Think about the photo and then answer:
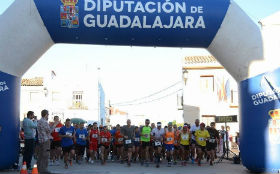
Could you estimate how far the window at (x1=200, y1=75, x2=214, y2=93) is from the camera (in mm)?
26889

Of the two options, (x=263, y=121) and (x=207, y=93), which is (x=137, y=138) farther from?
(x=207, y=93)

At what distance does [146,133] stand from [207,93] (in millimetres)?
14391

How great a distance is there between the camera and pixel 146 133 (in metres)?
13.3

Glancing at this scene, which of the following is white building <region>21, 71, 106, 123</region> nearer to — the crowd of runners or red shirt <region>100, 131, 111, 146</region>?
the crowd of runners

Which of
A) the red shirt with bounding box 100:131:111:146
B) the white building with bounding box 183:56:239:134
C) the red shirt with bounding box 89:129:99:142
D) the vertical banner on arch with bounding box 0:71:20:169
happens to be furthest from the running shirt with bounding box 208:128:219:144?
the white building with bounding box 183:56:239:134

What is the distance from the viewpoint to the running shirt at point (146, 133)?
13.2 meters

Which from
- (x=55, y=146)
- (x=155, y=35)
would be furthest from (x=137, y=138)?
(x=155, y=35)

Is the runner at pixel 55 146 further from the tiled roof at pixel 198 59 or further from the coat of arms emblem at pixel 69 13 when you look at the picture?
the tiled roof at pixel 198 59

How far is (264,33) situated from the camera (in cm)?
1064

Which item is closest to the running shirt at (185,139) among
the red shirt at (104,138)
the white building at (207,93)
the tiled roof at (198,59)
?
the red shirt at (104,138)

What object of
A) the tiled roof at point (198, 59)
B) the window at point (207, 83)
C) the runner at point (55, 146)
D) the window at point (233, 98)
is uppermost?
the tiled roof at point (198, 59)

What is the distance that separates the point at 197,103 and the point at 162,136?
44.7 ft

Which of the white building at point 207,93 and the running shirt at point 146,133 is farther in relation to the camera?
the white building at point 207,93

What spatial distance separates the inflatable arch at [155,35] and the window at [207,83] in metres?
16.2
